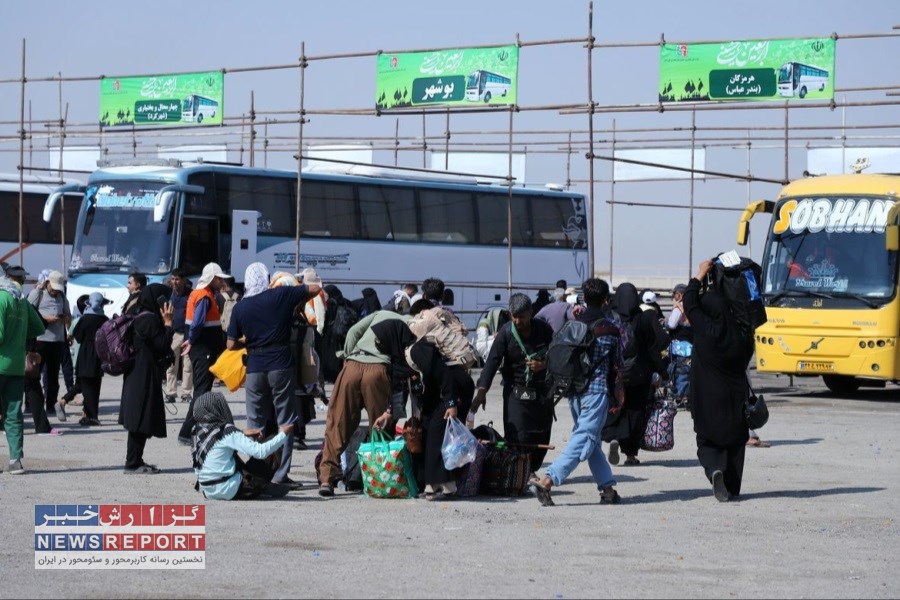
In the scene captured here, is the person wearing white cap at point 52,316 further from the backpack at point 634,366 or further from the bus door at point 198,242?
the bus door at point 198,242

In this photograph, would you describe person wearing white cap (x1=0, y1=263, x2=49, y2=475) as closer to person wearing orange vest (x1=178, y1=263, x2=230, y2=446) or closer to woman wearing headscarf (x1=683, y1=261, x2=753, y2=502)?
person wearing orange vest (x1=178, y1=263, x2=230, y2=446)

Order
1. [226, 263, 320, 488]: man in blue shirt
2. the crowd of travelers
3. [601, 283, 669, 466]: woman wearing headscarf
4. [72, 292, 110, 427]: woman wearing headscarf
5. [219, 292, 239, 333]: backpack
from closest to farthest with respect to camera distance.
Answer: the crowd of travelers < [226, 263, 320, 488]: man in blue shirt < [601, 283, 669, 466]: woman wearing headscarf < [72, 292, 110, 427]: woman wearing headscarf < [219, 292, 239, 333]: backpack

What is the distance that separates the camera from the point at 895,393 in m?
21.8

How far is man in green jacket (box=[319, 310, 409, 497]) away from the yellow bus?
10.9 meters

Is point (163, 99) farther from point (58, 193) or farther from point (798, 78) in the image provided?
point (798, 78)

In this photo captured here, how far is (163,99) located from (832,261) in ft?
42.9

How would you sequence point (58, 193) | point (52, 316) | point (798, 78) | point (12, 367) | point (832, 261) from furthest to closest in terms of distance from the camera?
point (58, 193) → point (798, 78) → point (832, 261) → point (52, 316) → point (12, 367)

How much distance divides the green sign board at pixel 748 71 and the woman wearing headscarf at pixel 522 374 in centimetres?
1305

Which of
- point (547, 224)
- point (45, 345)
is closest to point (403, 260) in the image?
point (547, 224)

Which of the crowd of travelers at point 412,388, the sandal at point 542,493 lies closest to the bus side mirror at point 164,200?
the crowd of travelers at point 412,388

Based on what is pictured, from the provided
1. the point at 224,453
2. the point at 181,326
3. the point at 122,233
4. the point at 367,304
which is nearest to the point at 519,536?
the point at 224,453

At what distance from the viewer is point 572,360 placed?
946 cm

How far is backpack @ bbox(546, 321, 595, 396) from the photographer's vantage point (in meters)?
9.46

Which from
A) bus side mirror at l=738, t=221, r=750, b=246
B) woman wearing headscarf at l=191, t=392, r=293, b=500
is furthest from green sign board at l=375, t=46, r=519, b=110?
woman wearing headscarf at l=191, t=392, r=293, b=500
